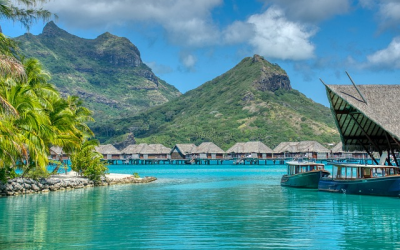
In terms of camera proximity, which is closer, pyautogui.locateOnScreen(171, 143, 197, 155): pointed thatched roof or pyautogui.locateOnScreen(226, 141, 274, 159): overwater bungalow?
pyautogui.locateOnScreen(226, 141, 274, 159): overwater bungalow

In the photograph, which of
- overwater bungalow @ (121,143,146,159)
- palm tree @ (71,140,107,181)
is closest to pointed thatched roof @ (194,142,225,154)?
overwater bungalow @ (121,143,146,159)

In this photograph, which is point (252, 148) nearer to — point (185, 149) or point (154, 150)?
point (185, 149)

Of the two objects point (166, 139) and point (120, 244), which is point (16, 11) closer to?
point (120, 244)

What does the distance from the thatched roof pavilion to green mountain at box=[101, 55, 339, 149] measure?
3613 inches

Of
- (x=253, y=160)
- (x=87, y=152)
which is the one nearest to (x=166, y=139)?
(x=253, y=160)

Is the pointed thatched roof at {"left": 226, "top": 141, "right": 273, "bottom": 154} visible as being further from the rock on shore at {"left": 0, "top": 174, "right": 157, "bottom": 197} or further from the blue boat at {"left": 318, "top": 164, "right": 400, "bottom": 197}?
the blue boat at {"left": 318, "top": 164, "right": 400, "bottom": 197}

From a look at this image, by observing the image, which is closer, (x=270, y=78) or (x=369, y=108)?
(x=369, y=108)

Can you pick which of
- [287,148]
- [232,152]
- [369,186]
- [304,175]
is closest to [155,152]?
[232,152]

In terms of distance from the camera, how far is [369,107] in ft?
85.0

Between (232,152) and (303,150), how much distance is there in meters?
15.8

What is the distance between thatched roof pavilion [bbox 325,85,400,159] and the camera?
25203 millimetres

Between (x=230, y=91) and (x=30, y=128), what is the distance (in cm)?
16563

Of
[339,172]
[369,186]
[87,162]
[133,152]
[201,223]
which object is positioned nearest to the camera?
[201,223]

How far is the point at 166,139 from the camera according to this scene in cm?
13138
